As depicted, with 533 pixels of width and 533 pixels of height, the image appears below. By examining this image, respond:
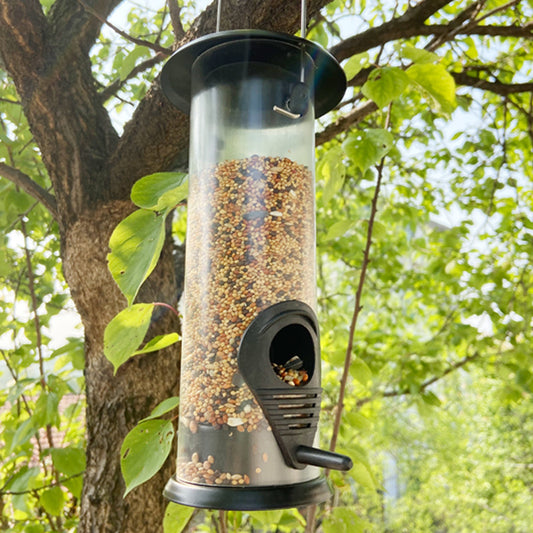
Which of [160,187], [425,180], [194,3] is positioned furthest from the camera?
[425,180]

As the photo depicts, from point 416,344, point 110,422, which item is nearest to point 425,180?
point 416,344

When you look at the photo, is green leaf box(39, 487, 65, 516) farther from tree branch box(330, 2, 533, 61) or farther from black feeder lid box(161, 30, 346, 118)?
tree branch box(330, 2, 533, 61)

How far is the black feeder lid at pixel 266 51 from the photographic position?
97 centimetres

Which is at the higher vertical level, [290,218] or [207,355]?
[290,218]

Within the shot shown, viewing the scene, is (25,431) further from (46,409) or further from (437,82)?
(437,82)

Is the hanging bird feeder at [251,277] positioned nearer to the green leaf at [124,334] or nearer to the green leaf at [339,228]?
the green leaf at [124,334]

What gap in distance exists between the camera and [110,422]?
1466 mm

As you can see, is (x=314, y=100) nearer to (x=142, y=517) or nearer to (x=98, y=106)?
(x=98, y=106)

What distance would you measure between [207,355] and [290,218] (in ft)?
0.94

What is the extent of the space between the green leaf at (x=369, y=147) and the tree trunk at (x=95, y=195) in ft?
1.32

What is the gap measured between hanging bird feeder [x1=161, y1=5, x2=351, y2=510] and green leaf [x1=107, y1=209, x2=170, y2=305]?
14 cm

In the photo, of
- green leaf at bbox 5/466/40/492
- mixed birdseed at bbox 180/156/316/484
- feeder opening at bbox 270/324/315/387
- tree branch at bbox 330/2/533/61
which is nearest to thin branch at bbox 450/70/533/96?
tree branch at bbox 330/2/533/61

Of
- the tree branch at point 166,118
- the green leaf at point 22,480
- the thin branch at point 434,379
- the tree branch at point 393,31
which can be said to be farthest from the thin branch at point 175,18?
the thin branch at point 434,379

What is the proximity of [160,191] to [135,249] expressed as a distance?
13 centimetres
